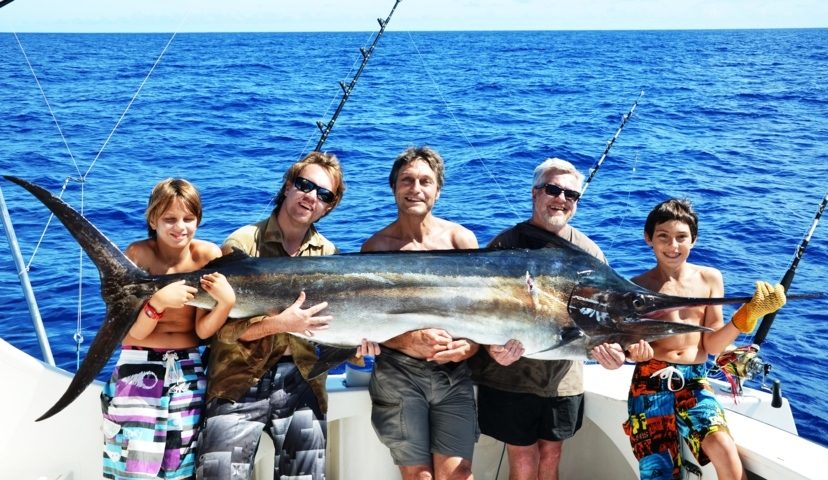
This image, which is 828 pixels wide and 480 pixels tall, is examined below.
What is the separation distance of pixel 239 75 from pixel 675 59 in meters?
23.4

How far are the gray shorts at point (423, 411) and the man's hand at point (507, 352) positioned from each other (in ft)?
0.60

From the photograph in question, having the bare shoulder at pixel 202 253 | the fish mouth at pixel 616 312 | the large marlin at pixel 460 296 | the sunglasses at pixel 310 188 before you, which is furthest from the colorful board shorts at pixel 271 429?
the fish mouth at pixel 616 312

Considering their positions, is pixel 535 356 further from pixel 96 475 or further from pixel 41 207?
pixel 41 207

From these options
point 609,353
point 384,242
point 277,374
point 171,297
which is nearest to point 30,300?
point 171,297

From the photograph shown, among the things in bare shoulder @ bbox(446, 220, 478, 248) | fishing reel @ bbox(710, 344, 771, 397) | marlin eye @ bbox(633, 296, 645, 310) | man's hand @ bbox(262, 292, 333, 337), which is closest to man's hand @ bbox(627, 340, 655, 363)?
marlin eye @ bbox(633, 296, 645, 310)

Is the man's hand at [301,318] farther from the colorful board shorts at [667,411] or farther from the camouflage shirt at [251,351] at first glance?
the colorful board shorts at [667,411]

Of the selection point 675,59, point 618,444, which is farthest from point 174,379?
point 675,59

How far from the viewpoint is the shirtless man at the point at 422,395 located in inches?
112

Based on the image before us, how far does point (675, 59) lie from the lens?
4069 cm

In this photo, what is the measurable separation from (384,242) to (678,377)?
1.21 metres

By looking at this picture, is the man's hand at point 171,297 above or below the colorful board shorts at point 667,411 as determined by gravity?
above

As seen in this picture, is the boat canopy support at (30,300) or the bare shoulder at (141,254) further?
the boat canopy support at (30,300)

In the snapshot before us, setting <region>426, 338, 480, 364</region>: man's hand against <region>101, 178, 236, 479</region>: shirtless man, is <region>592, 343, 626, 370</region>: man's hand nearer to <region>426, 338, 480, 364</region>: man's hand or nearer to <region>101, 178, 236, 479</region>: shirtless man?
<region>426, 338, 480, 364</region>: man's hand

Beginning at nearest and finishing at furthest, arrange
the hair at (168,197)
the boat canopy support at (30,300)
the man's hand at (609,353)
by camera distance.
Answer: the hair at (168,197), the man's hand at (609,353), the boat canopy support at (30,300)
